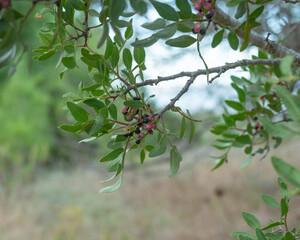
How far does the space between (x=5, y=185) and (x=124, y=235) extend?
2011mm

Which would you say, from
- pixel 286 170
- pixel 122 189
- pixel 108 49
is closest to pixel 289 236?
pixel 286 170

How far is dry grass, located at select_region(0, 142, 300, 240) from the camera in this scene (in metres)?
2.43

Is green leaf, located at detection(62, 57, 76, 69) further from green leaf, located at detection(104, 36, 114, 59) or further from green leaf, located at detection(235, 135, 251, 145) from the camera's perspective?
green leaf, located at detection(235, 135, 251, 145)

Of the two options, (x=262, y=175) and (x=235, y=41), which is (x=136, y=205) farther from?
(x=235, y=41)

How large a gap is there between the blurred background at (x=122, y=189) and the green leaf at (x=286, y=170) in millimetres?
1052

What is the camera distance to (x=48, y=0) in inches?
9.3

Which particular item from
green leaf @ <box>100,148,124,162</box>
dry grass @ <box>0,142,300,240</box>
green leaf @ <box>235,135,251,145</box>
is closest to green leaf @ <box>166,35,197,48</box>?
green leaf @ <box>100,148,124,162</box>

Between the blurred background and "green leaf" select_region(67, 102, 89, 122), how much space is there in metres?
0.92

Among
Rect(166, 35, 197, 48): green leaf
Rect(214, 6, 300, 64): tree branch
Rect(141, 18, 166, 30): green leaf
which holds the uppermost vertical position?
Rect(141, 18, 166, 30): green leaf

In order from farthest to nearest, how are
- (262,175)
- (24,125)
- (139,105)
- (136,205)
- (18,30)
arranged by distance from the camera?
(24,125) → (136,205) → (262,175) → (139,105) → (18,30)

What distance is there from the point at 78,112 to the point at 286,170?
20 cm

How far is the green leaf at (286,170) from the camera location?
17cm

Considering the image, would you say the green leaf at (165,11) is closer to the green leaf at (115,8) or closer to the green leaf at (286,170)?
the green leaf at (115,8)

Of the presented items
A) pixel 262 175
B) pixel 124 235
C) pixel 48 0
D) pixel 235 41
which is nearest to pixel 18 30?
pixel 48 0
